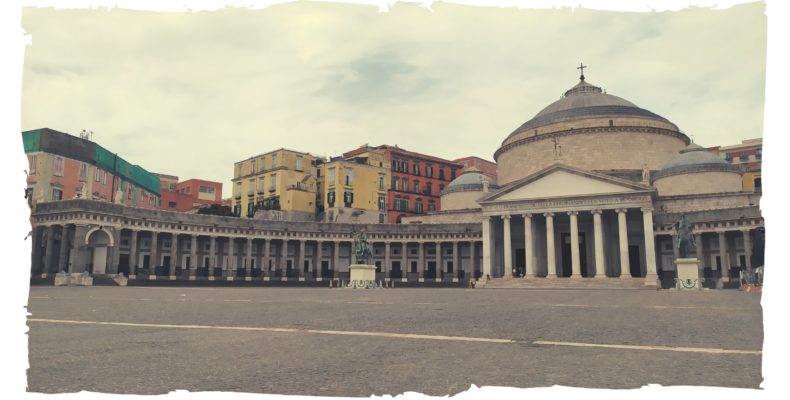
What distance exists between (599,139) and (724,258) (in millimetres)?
18644

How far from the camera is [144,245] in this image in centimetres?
5775

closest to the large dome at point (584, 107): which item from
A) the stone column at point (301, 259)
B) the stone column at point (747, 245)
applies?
the stone column at point (747, 245)

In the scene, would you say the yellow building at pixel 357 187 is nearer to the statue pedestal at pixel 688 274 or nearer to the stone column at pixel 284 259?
the stone column at pixel 284 259

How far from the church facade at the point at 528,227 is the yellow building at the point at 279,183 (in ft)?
37.6

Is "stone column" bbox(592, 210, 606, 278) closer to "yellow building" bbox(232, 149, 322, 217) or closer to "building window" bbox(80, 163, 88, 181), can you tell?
"yellow building" bbox(232, 149, 322, 217)

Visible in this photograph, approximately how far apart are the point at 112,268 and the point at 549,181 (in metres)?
42.1

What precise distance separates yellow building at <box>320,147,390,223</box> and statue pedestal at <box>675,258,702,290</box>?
46.1 m

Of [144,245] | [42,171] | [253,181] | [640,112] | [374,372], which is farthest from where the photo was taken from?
[253,181]

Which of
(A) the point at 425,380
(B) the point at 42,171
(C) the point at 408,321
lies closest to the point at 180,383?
(A) the point at 425,380

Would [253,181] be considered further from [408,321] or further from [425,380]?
[425,380]

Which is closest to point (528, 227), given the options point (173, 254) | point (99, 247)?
point (173, 254)

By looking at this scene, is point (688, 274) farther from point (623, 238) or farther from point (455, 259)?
point (455, 259)

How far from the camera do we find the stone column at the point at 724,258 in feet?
160

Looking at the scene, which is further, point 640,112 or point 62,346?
point 640,112
